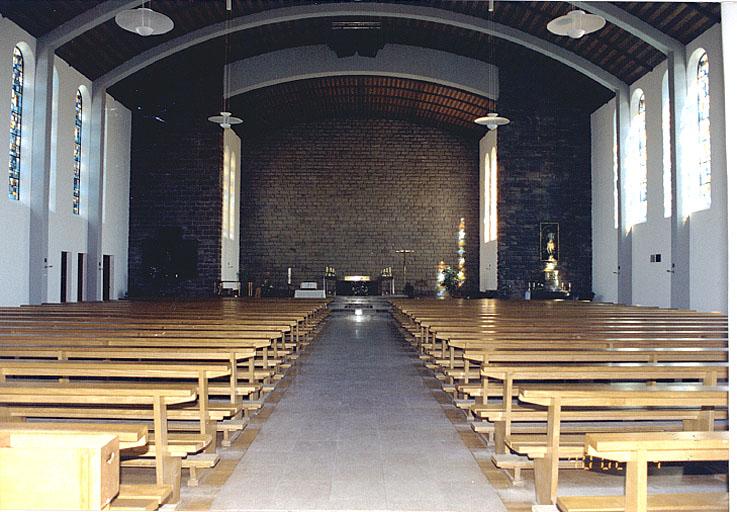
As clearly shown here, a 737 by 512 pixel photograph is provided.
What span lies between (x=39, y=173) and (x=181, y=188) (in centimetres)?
559

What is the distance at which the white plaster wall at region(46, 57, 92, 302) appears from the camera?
12.6m

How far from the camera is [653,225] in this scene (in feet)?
42.5

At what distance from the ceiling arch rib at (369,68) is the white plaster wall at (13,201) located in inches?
221

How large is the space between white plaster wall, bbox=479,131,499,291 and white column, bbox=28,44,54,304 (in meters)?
10.2

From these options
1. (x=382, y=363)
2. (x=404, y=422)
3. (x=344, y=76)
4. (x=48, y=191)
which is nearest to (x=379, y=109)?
(x=344, y=76)

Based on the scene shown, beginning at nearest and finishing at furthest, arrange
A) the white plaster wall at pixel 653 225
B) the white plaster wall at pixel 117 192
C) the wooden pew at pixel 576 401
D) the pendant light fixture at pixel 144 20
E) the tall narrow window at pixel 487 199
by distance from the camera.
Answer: the wooden pew at pixel 576 401, the pendant light fixture at pixel 144 20, the white plaster wall at pixel 653 225, the white plaster wall at pixel 117 192, the tall narrow window at pixel 487 199

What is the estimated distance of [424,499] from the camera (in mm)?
3037

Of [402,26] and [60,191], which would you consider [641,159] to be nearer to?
[402,26]

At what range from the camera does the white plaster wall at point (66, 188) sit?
12586 millimetres

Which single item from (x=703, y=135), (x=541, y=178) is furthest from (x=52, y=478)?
(x=541, y=178)

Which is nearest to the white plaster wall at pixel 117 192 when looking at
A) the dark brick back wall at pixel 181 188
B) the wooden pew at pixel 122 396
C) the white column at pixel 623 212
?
the dark brick back wall at pixel 181 188

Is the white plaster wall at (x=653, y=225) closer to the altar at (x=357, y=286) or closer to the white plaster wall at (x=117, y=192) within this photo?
the altar at (x=357, y=286)

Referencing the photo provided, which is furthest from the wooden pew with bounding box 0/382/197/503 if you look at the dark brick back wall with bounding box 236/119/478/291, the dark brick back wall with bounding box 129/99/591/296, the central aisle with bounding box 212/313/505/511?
the dark brick back wall with bounding box 236/119/478/291

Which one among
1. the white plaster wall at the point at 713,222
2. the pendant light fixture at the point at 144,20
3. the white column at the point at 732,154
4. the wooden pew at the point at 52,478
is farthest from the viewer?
the white plaster wall at the point at 713,222
